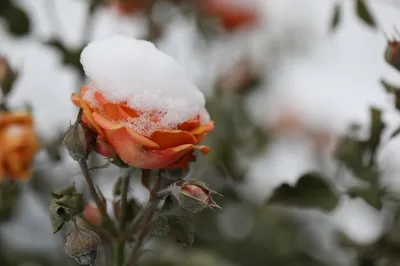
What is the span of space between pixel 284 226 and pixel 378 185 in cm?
43

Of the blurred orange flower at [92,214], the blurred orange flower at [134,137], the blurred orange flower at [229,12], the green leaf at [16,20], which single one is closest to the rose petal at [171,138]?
the blurred orange flower at [134,137]

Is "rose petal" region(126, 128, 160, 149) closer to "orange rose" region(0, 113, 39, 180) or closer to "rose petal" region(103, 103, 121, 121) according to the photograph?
"rose petal" region(103, 103, 121, 121)

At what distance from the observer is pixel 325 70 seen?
158 cm

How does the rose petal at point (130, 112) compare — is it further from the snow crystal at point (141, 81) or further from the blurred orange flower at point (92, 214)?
the blurred orange flower at point (92, 214)

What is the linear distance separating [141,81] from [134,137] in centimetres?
4

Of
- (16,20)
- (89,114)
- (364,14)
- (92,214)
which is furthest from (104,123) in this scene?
(16,20)

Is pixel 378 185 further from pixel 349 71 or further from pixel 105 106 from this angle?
pixel 349 71

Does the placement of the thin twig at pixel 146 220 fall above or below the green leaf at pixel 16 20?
above

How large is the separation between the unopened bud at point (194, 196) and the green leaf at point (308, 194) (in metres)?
0.16

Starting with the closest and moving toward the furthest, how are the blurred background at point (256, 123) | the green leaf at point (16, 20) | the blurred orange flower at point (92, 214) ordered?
the blurred orange flower at point (92, 214) → the blurred background at point (256, 123) → the green leaf at point (16, 20)

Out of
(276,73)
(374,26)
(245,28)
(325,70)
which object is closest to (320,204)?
(374,26)

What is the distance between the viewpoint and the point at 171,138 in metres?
0.30

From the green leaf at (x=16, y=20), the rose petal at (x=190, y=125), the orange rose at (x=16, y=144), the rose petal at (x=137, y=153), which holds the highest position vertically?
the rose petal at (x=190, y=125)

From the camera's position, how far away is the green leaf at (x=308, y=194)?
1.51 ft
